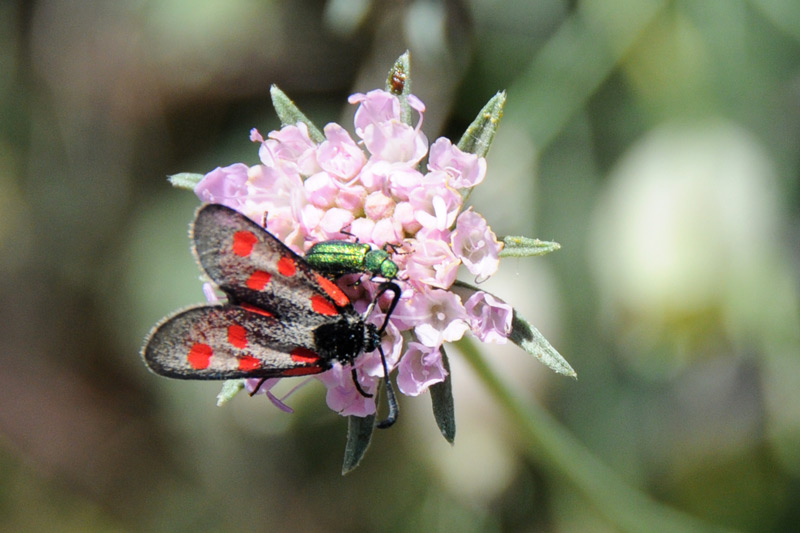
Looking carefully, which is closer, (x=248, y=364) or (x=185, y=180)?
(x=248, y=364)

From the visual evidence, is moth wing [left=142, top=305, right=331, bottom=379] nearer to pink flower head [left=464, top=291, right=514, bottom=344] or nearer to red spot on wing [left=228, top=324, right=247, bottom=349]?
red spot on wing [left=228, top=324, right=247, bottom=349]

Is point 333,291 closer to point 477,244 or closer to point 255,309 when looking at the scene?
point 255,309

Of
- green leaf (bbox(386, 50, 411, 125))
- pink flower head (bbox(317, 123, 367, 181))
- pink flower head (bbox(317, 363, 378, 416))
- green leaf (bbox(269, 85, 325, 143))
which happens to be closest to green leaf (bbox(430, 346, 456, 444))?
pink flower head (bbox(317, 363, 378, 416))

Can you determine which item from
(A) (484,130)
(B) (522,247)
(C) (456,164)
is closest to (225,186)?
(C) (456,164)

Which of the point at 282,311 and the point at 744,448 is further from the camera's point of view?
the point at 744,448

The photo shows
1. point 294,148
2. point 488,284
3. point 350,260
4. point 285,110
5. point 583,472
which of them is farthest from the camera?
point 488,284

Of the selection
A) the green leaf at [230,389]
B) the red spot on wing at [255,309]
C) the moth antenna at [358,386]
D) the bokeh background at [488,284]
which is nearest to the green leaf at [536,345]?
the moth antenna at [358,386]

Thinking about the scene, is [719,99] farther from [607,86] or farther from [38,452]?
[38,452]

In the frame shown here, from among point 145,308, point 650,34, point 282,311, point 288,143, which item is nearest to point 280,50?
point 145,308
